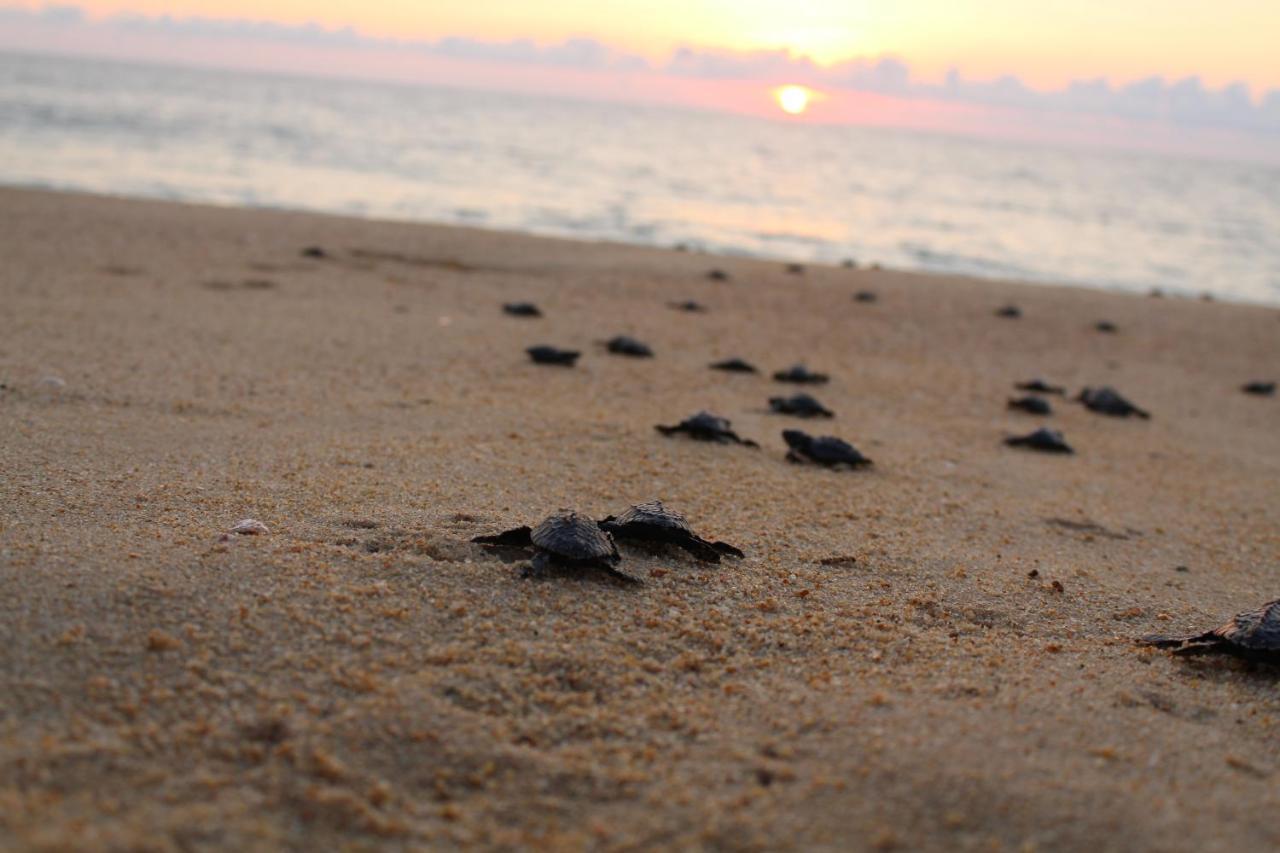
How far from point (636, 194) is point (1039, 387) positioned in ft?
66.4

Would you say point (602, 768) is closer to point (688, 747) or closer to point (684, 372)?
point (688, 747)

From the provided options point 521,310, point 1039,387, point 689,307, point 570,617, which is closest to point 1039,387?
point 1039,387

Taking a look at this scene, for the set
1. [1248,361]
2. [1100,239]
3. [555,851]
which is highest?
[1100,239]

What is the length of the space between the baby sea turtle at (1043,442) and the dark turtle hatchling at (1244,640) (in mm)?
3144

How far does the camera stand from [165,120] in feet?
119

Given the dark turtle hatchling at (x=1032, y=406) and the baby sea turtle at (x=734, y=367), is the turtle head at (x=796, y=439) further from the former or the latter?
the dark turtle hatchling at (x=1032, y=406)

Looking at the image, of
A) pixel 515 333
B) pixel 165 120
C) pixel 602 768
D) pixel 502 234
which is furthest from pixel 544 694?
pixel 165 120

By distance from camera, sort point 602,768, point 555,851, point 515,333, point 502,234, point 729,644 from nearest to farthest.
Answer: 1. point 555,851
2. point 602,768
3. point 729,644
4. point 515,333
5. point 502,234

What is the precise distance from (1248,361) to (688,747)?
Answer: 427 inches

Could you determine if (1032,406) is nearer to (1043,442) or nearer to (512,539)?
(1043,442)

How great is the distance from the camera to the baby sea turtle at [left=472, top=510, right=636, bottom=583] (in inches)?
126

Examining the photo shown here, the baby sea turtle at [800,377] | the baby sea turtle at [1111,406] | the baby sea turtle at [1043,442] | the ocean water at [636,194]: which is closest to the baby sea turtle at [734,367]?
the baby sea turtle at [800,377]

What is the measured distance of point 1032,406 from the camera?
24.0ft

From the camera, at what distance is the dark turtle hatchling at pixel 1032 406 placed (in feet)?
23.9
